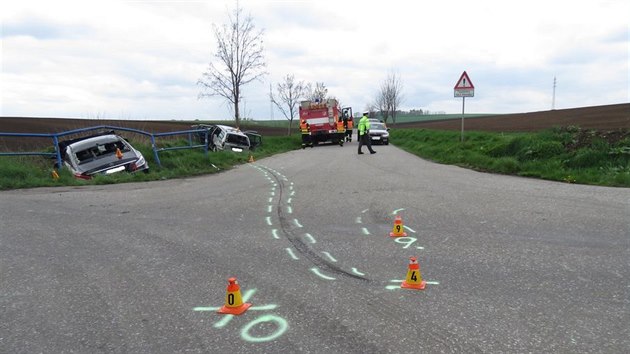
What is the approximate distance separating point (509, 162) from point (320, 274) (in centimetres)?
1024

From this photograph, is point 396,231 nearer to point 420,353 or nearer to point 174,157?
point 420,353

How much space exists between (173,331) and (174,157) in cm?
1299

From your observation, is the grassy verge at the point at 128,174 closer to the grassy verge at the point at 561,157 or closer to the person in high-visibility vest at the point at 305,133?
the grassy verge at the point at 561,157

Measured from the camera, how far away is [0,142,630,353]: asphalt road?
11.4 ft

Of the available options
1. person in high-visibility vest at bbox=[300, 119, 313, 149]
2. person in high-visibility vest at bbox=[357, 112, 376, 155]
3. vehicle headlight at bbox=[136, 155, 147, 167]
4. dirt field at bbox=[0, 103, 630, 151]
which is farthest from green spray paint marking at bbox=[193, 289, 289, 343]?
person in high-visibility vest at bbox=[300, 119, 313, 149]

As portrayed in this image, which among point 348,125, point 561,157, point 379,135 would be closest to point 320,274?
point 561,157

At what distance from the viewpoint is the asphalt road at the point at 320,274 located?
347 cm

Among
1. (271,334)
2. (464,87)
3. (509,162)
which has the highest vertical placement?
(464,87)

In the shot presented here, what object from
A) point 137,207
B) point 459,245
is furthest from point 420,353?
point 137,207

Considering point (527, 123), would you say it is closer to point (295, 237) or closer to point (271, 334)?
point (295, 237)

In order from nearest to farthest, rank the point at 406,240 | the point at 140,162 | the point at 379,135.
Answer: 1. the point at 406,240
2. the point at 140,162
3. the point at 379,135

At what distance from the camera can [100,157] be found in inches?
528

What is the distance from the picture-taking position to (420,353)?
3.20 meters

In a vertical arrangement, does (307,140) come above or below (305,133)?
below
